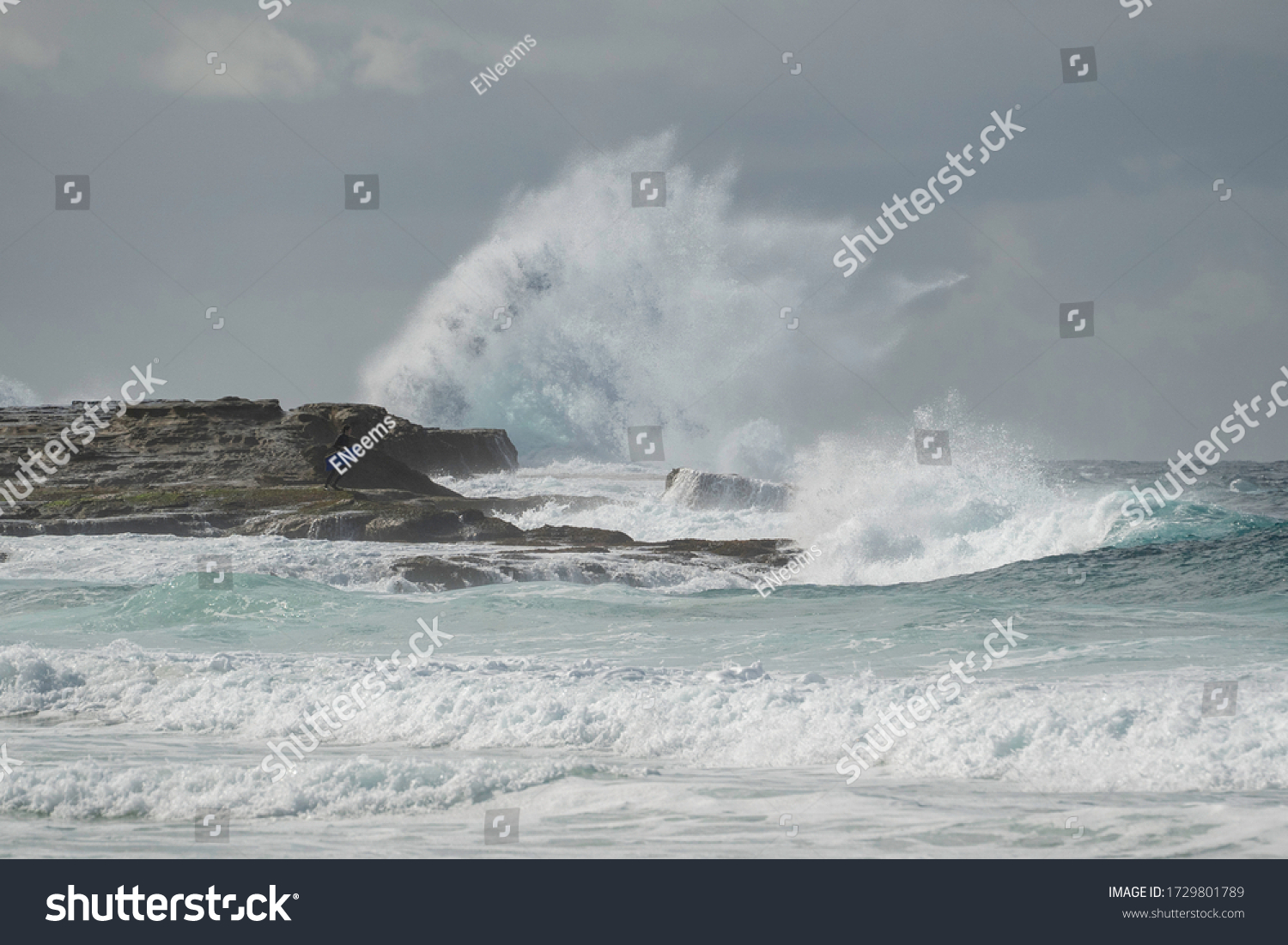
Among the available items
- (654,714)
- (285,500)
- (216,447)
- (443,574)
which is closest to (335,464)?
(285,500)

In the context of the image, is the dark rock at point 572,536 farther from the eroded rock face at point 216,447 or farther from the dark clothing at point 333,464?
the eroded rock face at point 216,447

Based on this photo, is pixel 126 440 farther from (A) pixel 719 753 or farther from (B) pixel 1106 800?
(B) pixel 1106 800

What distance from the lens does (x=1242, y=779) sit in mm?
6535

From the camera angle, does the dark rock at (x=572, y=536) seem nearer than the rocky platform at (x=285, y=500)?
No

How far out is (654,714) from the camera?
8125 millimetres

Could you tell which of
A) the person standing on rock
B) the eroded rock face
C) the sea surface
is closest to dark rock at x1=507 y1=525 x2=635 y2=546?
the sea surface

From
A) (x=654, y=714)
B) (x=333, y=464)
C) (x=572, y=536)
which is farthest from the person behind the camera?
(x=333, y=464)

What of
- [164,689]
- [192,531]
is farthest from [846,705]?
[192,531]

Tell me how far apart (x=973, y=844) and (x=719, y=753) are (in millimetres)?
2294

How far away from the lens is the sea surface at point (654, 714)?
5.97m

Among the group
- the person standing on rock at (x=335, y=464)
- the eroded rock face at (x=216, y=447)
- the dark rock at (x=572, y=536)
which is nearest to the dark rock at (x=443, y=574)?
the dark rock at (x=572, y=536)

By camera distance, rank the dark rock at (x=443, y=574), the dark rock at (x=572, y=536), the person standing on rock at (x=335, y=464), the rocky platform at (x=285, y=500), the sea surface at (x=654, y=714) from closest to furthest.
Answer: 1. the sea surface at (x=654, y=714)
2. the dark rock at (x=443, y=574)
3. the rocky platform at (x=285, y=500)
4. the dark rock at (x=572, y=536)
5. the person standing on rock at (x=335, y=464)

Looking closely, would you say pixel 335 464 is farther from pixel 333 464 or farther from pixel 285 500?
pixel 285 500

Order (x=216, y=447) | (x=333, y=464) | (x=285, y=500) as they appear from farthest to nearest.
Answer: (x=216, y=447) < (x=333, y=464) < (x=285, y=500)
